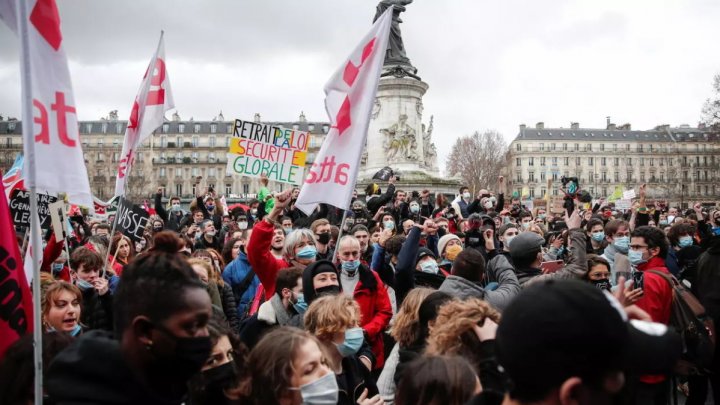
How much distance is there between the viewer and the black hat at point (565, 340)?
164 centimetres

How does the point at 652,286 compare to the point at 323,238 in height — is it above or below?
below

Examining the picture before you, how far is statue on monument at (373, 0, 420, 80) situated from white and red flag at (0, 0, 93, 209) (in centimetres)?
2138

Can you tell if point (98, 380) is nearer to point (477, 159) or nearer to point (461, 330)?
point (461, 330)

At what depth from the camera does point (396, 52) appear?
25.4 metres

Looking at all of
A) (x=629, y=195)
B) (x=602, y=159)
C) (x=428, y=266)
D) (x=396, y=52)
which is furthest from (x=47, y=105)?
(x=602, y=159)

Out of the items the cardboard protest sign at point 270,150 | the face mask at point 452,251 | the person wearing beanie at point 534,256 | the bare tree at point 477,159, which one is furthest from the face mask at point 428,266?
the bare tree at point 477,159

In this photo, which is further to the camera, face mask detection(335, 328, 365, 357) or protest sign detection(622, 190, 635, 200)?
protest sign detection(622, 190, 635, 200)

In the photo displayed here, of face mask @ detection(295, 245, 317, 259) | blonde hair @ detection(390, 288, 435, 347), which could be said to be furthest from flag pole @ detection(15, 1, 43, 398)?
face mask @ detection(295, 245, 317, 259)

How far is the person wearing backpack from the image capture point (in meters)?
3.94

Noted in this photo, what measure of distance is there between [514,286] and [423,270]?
4.04 ft

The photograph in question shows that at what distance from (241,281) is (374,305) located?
6.80ft

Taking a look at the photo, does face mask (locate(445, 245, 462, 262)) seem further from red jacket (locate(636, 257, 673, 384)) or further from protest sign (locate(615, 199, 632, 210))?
protest sign (locate(615, 199, 632, 210))

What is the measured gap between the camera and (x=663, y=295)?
4871 millimetres

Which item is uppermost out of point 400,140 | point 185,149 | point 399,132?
point 185,149
